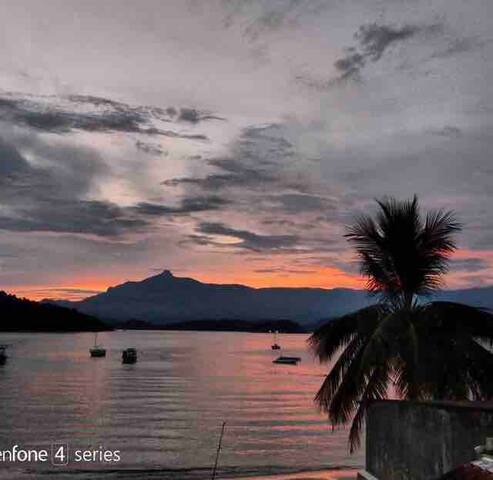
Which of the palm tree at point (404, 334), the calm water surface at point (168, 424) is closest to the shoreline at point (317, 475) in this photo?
the calm water surface at point (168, 424)

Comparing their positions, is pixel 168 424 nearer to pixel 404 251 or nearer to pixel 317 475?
pixel 317 475

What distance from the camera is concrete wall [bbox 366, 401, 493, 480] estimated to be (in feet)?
49.1

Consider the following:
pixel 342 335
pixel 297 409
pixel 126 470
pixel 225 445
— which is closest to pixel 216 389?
pixel 297 409

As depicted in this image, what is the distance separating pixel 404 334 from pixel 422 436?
3.54m

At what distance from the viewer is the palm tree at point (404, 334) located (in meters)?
19.2

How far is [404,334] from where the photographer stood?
19.5 m

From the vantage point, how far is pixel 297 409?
76.8 metres

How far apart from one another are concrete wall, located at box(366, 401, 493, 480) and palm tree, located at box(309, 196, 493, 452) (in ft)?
3.53

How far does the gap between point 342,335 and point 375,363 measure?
202 cm

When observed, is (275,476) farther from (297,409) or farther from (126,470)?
(297,409)

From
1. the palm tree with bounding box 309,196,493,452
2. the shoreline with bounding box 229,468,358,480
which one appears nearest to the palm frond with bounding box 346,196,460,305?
the palm tree with bounding box 309,196,493,452

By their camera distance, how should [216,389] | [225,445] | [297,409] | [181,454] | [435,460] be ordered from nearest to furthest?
1. [435,460]
2. [181,454]
3. [225,445]
4. [297,409]
5. [216,389]

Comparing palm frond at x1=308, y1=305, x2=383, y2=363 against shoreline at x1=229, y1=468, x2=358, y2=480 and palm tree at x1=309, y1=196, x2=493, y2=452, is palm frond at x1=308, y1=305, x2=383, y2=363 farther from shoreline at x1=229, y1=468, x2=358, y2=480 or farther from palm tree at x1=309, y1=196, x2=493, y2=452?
shoreline at x1=229, y1=468, x2=358, y2=480

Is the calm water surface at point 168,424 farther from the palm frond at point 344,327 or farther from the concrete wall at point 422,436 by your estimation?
the concrete wall at point 422,436
